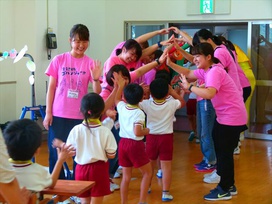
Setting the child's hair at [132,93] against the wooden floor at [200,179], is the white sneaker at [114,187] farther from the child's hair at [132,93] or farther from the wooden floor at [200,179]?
the child's hair at [132,93]

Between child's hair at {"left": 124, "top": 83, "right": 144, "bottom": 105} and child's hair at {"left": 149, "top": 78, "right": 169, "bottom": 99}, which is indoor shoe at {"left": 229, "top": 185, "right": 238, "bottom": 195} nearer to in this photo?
child's hair at {"left": 149, "top": 78, "right": 169, "bottom": 99}

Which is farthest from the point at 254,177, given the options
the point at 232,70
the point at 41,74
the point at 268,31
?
the point at 41,74

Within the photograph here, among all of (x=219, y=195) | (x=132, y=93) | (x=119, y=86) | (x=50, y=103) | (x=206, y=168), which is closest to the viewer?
(x=132, y=93)

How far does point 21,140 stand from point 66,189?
44cm

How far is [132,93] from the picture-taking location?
3695 millimetres

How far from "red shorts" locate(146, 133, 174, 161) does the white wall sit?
3.17m

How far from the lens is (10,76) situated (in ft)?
22.6

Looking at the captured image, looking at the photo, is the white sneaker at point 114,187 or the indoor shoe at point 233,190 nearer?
the indoor shoe at point 233,190

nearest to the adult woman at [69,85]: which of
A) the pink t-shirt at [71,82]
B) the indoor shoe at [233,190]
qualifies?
the pink t-shirt at [71,82]

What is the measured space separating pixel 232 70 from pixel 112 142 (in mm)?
1763

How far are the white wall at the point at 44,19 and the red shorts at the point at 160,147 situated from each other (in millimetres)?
3173

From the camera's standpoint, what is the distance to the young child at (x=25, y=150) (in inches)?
94.7

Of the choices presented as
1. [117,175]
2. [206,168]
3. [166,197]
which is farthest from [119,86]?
[206,168]

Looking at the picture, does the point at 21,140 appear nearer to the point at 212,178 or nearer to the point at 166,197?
the point at 166,197
